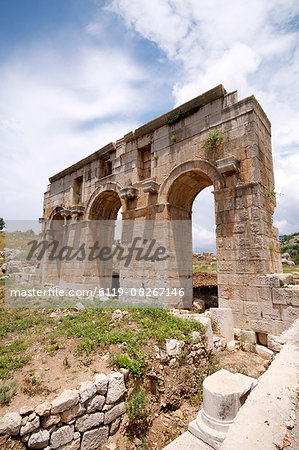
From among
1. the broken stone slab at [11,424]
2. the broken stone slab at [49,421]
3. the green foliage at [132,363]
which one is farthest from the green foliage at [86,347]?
the broken stone slab at [11,424]

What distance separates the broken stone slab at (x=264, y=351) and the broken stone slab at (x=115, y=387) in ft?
11.2

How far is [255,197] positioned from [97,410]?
18.0 ft

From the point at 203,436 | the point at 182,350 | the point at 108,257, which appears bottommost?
the point at 203,436

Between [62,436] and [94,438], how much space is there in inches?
18.2

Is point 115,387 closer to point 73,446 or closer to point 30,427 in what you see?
point 73,446

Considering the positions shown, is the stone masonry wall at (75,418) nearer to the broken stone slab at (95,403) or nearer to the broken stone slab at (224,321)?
the broken stone slab at (95,403)

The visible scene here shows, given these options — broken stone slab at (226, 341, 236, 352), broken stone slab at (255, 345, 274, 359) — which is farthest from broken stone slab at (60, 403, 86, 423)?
broken stone slab at (255, 345, 274, 359)

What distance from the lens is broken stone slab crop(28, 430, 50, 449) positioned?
9.63 feet

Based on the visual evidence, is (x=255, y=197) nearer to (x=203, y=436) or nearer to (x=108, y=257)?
(x=203, y=436)

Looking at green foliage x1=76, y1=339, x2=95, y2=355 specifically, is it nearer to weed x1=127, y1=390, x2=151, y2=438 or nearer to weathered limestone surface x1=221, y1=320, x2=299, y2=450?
weed x1=127, y1=390, x2=151, y2=438

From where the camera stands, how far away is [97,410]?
3.42 meters

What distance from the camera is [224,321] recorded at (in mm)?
5844

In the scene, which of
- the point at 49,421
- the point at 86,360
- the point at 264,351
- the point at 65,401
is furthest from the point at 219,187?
the point at 49,421

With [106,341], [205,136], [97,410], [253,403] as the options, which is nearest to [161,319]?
[106,341]
